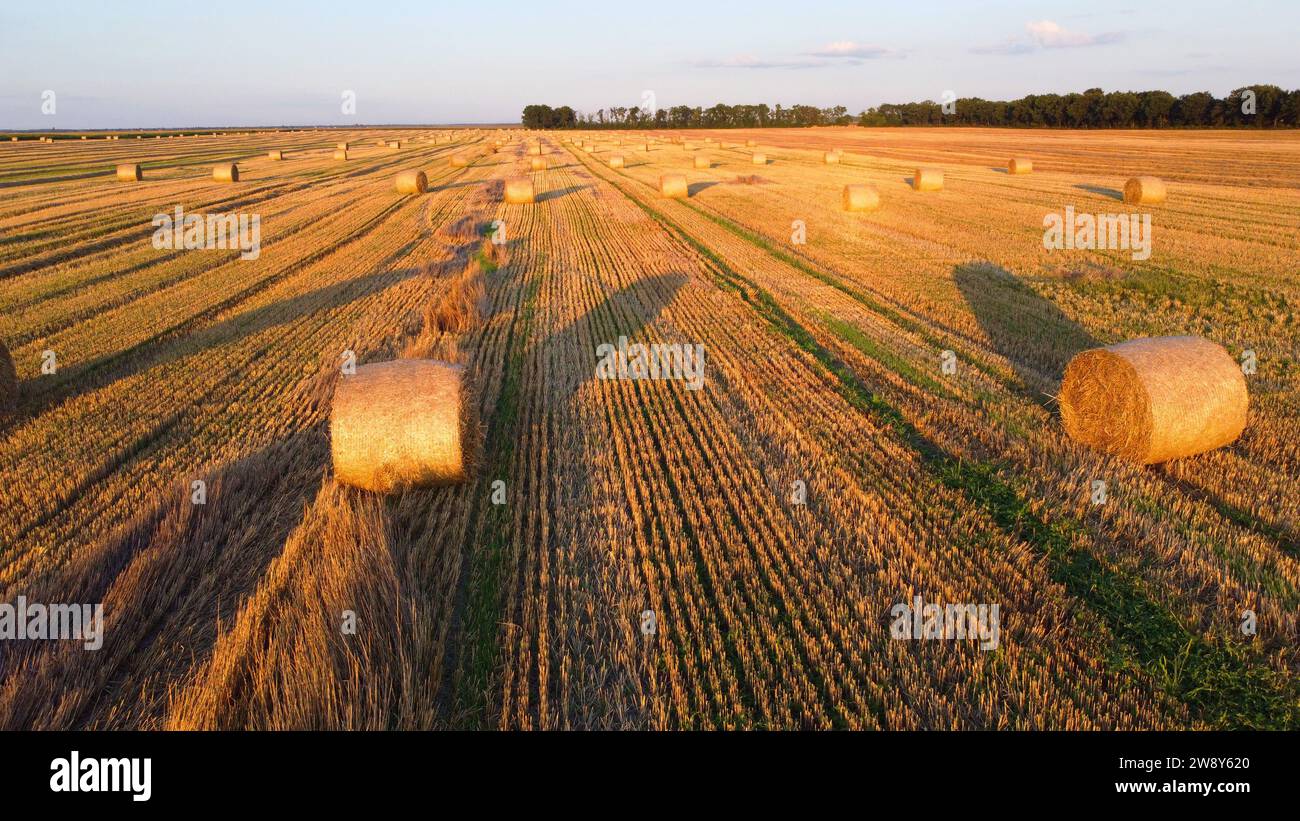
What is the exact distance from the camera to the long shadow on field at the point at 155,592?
4.23m

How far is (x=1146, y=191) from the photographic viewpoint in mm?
23625

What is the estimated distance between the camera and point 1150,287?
1363 cm

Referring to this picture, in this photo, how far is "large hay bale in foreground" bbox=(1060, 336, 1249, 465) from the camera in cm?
707

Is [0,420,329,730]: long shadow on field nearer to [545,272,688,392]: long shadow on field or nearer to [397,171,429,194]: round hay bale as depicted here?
[545,272,688,392]: long shadow on field

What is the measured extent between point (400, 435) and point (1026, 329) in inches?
416

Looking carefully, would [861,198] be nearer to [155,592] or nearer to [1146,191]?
[1146,191]

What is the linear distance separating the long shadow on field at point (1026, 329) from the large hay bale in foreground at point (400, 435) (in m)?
7.48

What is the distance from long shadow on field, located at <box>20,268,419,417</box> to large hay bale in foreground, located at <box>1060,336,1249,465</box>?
40.8 ft

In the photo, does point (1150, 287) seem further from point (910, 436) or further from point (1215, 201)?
point (1215, 201)

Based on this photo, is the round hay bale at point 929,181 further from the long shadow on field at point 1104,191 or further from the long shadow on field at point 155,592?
the long shadow on field at point 155,592

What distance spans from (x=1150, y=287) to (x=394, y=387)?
14496mm

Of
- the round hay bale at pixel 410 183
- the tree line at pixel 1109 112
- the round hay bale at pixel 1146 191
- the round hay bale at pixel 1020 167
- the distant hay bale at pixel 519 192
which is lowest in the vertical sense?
the round hay bale at pixel 1146 191

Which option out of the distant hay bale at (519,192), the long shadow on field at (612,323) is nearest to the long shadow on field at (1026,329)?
the long shadow on field at (612,323)
